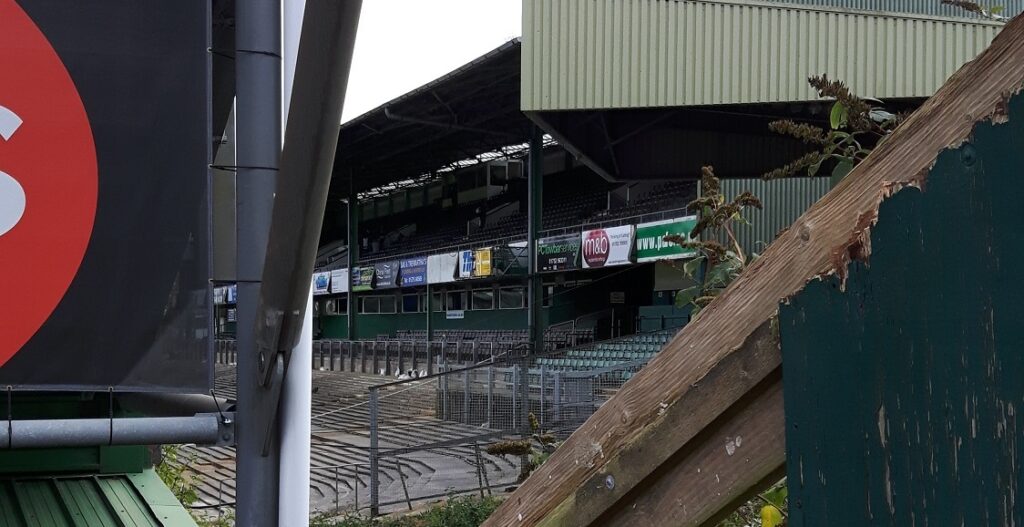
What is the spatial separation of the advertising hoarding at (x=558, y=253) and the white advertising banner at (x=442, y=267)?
6121 mm

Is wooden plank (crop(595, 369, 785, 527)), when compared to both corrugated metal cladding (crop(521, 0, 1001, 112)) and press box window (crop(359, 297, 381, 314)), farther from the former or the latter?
press box window (crop(359, 297, 381, 314))

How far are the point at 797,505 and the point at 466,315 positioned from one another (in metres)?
38.3

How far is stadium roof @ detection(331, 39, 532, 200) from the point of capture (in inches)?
1210

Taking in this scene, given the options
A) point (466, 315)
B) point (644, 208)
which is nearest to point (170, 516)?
point (644, 208)

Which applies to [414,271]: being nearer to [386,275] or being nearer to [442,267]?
[442,267]

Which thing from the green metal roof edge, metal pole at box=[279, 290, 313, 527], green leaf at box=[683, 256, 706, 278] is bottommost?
the green metal roof edge

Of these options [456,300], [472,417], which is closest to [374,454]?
[472,417]

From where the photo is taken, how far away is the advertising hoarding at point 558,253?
28.1m

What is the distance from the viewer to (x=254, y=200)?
278 centimetres

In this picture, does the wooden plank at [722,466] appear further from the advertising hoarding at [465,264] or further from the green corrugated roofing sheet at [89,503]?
the advertising hoarding at [465,264]

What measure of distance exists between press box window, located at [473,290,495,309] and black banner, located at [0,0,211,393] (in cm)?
3407

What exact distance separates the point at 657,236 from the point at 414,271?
52.5 ft

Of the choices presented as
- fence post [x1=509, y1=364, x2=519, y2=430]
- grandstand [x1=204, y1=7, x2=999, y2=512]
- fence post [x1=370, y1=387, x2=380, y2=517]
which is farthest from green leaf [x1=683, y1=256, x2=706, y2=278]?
fence post [x1=509, y1=364, x2=519, y2=430]

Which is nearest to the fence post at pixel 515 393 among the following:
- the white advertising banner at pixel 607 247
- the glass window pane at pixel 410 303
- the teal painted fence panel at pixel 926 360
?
the white advertising banner at pixel 607 247
